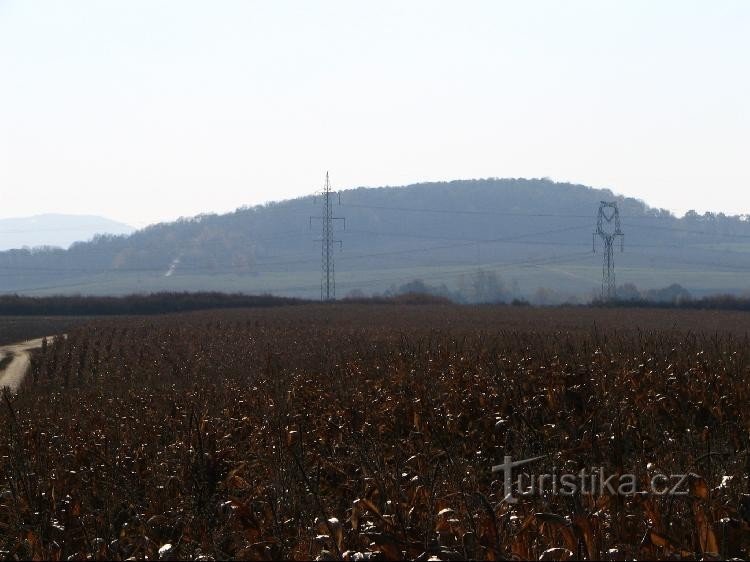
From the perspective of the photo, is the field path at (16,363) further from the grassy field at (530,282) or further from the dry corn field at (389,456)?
the grassy field at (530,282)

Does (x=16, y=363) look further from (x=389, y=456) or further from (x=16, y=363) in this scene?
(x=389, y=456)

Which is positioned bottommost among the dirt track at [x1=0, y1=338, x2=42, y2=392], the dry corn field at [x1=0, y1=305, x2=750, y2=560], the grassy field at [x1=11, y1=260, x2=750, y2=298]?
the dirt track at [x1=0, y1=338, x2=42, y2=392]

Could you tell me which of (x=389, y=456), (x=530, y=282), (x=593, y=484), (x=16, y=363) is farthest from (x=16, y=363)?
(x=530, y=282)

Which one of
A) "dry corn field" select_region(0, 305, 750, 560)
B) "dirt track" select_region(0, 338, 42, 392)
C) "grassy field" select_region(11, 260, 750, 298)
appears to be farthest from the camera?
"grassy field" select_region(11, 260, 750, 298)

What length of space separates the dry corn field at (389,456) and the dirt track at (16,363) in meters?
7.71

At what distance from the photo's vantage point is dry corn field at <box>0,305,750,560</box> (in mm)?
6941

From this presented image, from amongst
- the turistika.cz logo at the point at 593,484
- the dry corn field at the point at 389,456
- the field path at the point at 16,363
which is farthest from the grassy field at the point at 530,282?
the turistika.cz logo at the point at 593,484

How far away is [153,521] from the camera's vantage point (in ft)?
29.0

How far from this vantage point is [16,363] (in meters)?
38.8

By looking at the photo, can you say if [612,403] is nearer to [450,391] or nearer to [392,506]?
[450,391]

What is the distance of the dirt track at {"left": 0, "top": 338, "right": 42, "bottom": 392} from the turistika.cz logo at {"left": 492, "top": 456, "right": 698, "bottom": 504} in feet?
71.7

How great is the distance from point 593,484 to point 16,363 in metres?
34.0

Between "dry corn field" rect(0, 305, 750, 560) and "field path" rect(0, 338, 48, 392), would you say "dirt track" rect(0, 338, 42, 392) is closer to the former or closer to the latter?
"field path" rect(0, 338, 48, 392)

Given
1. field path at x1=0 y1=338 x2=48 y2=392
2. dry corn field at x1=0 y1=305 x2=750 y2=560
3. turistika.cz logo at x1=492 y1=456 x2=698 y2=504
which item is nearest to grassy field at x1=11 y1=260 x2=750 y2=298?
field path at x1=0 y1=338 x2=48 y2=392
